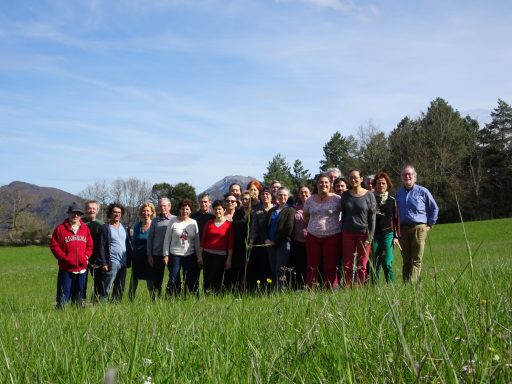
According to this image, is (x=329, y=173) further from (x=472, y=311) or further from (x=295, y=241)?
(x=472, y=311)

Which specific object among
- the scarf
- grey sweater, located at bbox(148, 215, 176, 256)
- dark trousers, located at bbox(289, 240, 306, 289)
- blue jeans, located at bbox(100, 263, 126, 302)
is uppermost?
the scarf

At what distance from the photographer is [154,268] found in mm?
10570

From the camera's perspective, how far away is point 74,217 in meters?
9.29

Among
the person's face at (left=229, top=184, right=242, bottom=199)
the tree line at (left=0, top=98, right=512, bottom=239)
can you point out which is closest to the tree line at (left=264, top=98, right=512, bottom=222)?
the tree line at (left=0, top=98, right=512, bottom=239)

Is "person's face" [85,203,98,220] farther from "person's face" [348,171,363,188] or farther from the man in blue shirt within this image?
the man in blue shirt

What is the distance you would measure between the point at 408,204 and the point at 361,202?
1.45 m

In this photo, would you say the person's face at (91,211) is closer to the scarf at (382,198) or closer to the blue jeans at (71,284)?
the blue jeans at (71,284)

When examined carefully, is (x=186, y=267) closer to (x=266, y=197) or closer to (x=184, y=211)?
(x=184, y=211)

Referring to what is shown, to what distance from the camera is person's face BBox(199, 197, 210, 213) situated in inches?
424

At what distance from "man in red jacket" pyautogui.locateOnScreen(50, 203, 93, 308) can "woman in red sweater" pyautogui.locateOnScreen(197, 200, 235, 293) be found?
2.07 meters

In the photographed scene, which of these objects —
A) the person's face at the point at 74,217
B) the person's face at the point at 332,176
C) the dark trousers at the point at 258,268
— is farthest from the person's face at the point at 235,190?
the person's face at the point at 74,217

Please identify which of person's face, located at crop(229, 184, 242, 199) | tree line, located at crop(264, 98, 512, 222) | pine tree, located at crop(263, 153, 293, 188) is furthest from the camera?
pine tree, located at crop(263, 153, 293, 188)

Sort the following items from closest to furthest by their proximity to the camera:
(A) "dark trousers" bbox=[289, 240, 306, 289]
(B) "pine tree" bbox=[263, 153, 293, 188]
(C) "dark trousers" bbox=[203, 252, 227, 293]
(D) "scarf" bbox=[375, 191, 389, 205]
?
(D) "scarf" bbox=[375, 191, 389, 205], (A) "dark trousers" bbox=[289, 240, 306, 289], (C) "dark trousers" bbox=[203, 252, 227, 293], (B) "pine tree" bbox=[263, 153, 293, 188]

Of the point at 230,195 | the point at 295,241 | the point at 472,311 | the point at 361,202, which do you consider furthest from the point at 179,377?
the point at 230,195
